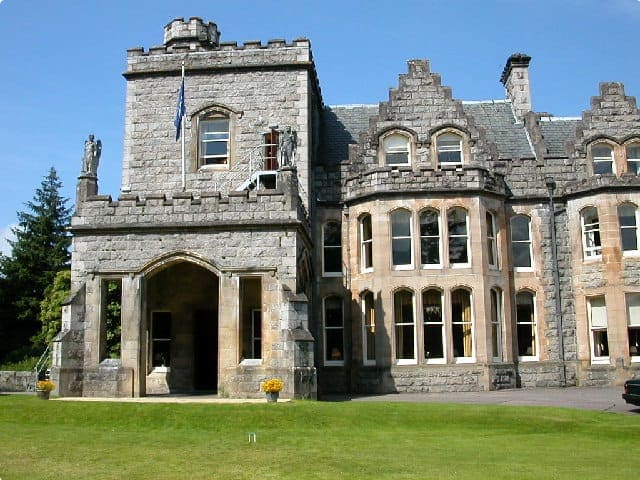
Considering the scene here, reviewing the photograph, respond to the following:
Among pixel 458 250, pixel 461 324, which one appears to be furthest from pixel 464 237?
pixel 461 324

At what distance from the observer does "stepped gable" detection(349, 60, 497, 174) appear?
26703 mm

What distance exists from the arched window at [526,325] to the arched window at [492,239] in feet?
6.09

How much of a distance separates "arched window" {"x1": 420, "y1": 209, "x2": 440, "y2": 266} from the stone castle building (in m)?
0.07

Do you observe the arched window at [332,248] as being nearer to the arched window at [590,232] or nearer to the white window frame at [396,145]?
the white window frame at [396,145]

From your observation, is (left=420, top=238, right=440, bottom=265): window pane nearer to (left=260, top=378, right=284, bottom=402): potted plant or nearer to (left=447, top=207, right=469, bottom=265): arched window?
(left=447, top=207, right=469, bottom=265): arched window

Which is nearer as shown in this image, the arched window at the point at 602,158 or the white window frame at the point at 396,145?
the white window frame at the point at 396,145

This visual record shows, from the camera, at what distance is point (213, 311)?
78.9ft

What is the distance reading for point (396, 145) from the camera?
27.0 metres

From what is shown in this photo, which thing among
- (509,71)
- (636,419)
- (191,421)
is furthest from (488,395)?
(509,71)

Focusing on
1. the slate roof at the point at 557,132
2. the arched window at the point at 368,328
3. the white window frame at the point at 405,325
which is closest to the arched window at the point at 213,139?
the arched window at the point at 368,328

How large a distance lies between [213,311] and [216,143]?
19.3 feet

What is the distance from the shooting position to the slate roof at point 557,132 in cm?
2856

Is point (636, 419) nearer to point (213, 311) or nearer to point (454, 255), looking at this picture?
point (454, 255)

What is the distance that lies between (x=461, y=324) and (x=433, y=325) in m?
0.94
